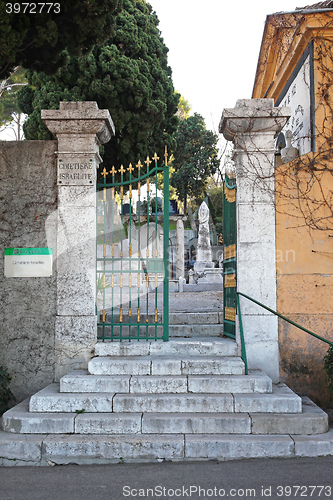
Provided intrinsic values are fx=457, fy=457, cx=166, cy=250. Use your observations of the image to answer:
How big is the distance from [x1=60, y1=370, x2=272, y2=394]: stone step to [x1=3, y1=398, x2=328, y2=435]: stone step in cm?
40

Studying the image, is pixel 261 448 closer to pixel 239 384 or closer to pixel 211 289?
pixel 239 384

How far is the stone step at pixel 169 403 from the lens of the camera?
4.53 metres

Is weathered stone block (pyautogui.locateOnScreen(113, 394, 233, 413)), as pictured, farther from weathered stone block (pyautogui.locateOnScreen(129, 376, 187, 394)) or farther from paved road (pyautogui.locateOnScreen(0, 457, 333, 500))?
paved road (pyautogui.locateOnScreen(0, 457, 333, 500))

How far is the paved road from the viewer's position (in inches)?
135

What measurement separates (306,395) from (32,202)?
13.3 ft

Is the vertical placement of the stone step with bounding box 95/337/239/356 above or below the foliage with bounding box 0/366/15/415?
above

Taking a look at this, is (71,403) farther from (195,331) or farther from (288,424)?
(288,424)

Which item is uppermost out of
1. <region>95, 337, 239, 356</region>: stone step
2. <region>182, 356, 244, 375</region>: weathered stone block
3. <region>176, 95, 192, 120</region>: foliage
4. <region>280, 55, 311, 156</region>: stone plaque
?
<region>176, 95, 192, 120</region>: foliage

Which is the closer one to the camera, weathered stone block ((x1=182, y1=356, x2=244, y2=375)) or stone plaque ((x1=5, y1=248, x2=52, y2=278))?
weathered stone block ((x1=182, y1=356, x2=244, y2=375))

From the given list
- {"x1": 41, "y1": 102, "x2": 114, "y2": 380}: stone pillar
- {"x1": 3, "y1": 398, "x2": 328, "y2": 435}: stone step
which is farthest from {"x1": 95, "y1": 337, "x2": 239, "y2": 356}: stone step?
{"x1": 3, "y1": 398, "x2": 328, "y2": 435}: stone step

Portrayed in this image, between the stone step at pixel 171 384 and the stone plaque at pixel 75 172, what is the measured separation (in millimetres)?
2298

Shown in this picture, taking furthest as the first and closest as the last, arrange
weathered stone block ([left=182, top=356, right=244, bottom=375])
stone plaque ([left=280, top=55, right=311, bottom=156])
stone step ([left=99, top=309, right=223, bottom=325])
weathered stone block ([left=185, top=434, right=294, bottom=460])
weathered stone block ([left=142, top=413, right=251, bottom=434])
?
stone plaque ([left=280, top=55, right=311, bottom=156]) < stone step ([left=99, top=309, right=223, bottom=325]) < weathered stone block ([left=182, top=356, right=244, bottom=375]) < weathered stone block ([left=142, top=413, right=251, bottom=434]) < weathered stone block ([left=185, top=434, right=294, bottom=460])

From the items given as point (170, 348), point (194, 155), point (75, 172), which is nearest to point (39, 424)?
A: point (170, 348)

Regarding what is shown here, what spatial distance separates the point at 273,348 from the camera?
17.9ft
